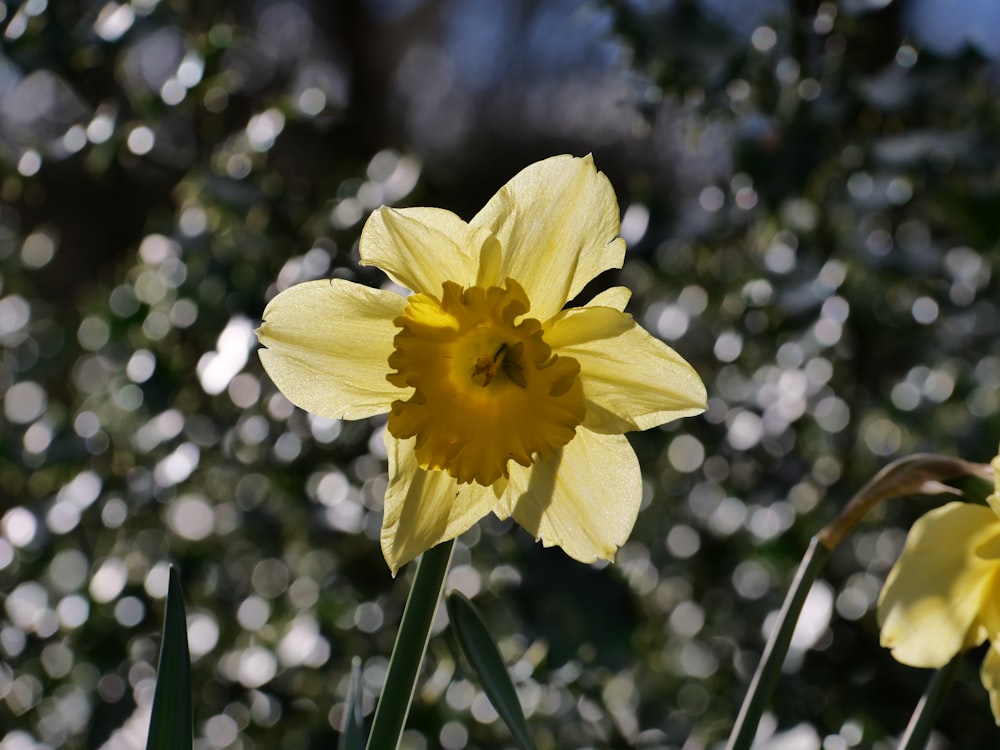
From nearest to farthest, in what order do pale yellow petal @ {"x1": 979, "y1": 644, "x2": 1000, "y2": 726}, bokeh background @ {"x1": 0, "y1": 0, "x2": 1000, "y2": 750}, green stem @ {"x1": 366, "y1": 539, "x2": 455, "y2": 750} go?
green stem @ {"x1": 366, "y1": 539, "x2": 455, "y2": 750}
pale yellow petal @ {"x1": 979, "y1": 644, "x2": 1000, "y2": 726}
bokeh background @ {"x1": 0, "y1": 0, "x2": 1000, "y2": 750}

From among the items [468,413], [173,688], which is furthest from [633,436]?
[173,688]

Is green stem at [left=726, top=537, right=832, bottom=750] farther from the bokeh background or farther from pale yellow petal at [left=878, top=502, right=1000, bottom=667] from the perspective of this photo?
the bokeh background

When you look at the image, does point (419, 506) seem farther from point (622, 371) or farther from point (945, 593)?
point (945, 593)

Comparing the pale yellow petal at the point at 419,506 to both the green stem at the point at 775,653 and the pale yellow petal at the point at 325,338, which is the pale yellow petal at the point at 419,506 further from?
the green stem at the point at 775,653

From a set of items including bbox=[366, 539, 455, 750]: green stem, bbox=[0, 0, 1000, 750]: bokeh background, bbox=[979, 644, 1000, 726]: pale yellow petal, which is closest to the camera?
bbox=[366, 539, 455, 750]: green stem

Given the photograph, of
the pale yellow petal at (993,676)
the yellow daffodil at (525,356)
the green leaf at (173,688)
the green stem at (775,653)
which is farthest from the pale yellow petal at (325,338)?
the pale yellow petal at (993,676)

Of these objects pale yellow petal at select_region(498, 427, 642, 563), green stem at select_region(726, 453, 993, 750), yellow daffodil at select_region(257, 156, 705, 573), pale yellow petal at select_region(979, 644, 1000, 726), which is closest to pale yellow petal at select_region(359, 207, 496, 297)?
yellow daffodil at select_region(257, 156, 705, 573)

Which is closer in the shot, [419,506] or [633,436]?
[419,506]
